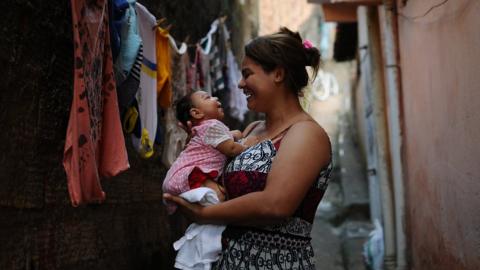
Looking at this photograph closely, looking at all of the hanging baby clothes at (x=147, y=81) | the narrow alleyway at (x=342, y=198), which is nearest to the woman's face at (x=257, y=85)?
the hanging baby clothes at (x=147, y=81)

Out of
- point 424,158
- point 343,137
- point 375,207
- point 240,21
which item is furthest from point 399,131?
point 343,137

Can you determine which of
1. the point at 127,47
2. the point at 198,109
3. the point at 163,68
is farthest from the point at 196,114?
the point at 163,68

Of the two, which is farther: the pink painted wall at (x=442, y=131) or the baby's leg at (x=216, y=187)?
the pink painted wall at (x=442, y=131)

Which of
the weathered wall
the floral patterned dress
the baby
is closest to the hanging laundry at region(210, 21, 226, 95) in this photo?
the weathered wall

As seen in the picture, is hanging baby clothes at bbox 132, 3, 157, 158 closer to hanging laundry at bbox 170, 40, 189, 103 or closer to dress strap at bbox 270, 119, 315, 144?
hanging laundry at bbox 170, 40, 189, 103

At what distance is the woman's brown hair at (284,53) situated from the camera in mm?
2311

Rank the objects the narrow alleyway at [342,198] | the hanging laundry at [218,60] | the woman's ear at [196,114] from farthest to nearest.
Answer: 1. the narrow alleyway at [342,198]
2. the hanging laundry at [218,60]
3. the woman's ear at [196,114]

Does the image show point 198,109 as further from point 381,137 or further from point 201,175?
point 381,137

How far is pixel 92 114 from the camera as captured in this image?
257cm

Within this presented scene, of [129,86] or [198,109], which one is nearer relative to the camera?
[198,109]

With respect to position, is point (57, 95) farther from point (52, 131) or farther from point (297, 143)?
point (297, 143)

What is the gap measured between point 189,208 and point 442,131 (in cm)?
265

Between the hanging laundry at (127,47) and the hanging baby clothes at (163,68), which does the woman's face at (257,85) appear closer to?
the hanging laundry at (127,47)

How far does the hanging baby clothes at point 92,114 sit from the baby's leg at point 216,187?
0.53 metres
